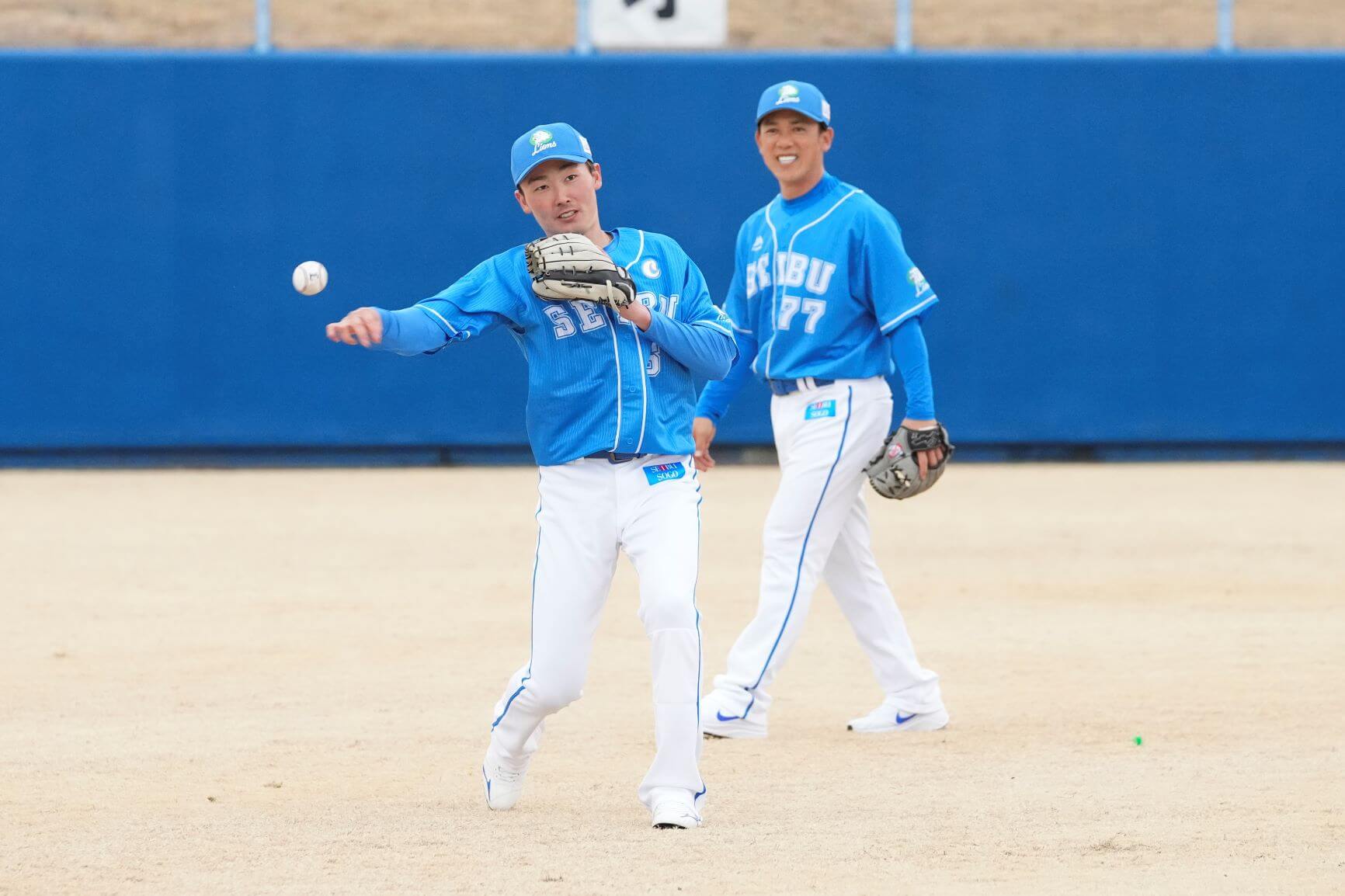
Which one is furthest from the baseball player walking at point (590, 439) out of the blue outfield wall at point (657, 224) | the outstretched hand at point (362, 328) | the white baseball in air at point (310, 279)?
the blue outfield wall at point (657, 224)

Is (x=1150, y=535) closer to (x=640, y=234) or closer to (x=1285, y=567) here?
(x=1285, y=567)

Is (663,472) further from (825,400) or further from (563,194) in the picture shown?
(825,400)

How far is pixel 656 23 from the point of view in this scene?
1413cm

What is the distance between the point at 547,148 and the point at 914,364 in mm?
1628

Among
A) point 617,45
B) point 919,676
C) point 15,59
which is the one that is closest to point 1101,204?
point 617,45

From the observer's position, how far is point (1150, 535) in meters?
10.4

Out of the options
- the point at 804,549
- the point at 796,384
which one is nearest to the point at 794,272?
the point at 796,384

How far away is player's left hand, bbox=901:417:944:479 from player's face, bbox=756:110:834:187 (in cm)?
88

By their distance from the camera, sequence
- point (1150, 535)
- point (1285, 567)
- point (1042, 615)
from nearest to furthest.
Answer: point (1042, 615) < point (1285, 567) < point (1150, 535)

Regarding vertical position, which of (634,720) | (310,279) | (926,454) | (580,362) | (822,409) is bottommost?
(634,720)

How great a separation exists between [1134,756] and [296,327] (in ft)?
32.7

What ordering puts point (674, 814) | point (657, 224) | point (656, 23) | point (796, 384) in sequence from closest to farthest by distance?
point (674, 814)
point (796, 384)
point (656, 23)
point (657, 224)

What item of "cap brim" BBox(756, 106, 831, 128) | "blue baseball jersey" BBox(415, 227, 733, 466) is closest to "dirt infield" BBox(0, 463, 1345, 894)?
"blue baseball jersey" BBox(415, 227, 733, 466)

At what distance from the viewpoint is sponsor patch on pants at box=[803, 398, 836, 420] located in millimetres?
5816
